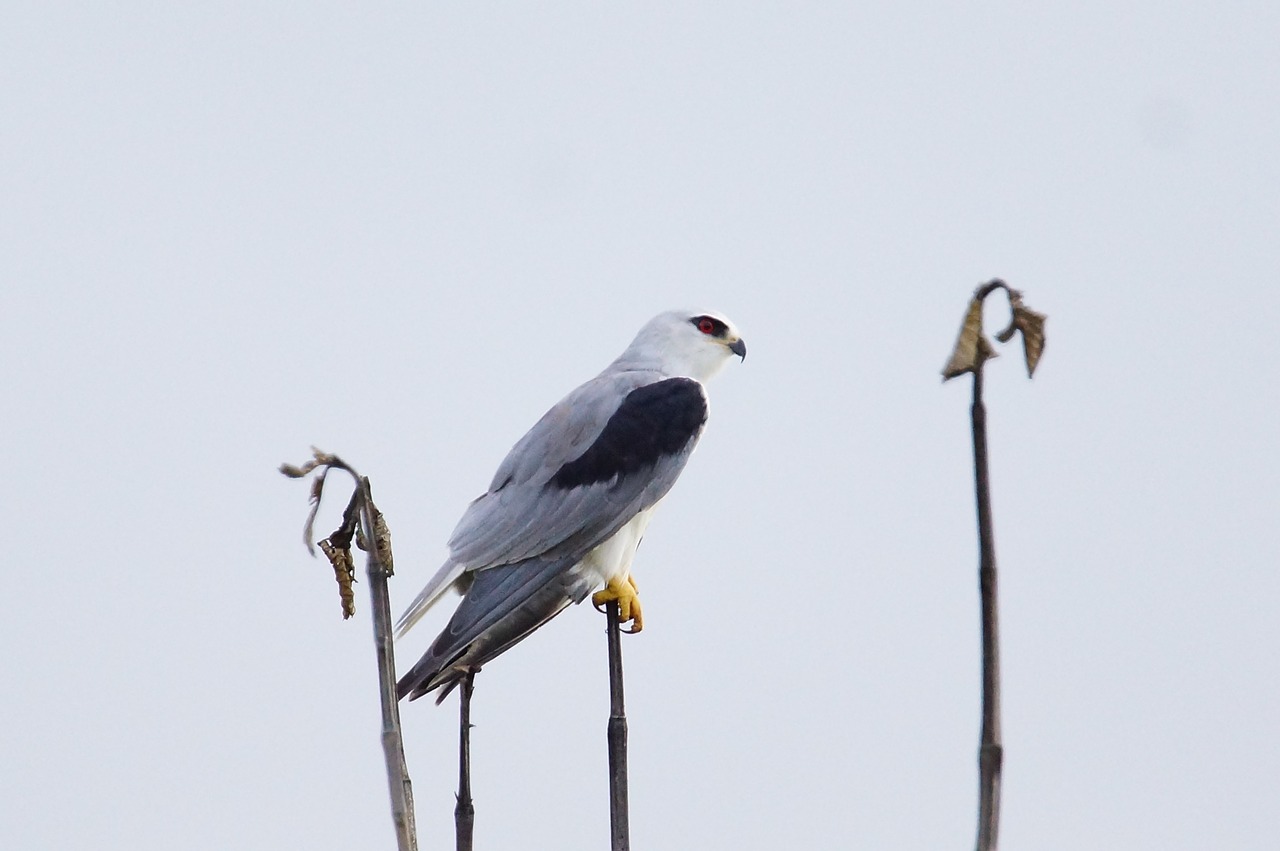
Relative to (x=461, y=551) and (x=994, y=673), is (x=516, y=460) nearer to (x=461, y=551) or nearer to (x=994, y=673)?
(x=461, y=551)

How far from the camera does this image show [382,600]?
7.12ft

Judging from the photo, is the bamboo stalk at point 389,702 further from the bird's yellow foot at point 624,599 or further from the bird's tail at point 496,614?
the bird's yellow foot at point 624,599

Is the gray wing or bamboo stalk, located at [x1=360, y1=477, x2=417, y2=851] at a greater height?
the gray wing

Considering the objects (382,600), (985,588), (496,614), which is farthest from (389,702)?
(496,614)

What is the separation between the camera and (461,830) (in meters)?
2.96

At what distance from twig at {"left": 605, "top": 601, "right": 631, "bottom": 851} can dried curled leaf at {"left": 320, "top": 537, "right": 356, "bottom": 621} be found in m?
0.66

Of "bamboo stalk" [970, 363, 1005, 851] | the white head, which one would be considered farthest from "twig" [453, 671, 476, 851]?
the white head

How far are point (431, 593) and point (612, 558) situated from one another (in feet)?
2.67

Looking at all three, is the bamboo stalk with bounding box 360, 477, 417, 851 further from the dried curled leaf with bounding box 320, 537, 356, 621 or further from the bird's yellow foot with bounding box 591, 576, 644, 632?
the bird's yellow foot with bounding box 591, 576, 644, 632

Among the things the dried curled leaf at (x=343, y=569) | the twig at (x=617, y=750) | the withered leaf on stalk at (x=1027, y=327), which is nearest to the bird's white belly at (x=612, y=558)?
the twig at (x=617, y=750)

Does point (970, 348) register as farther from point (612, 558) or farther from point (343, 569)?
point (612, 558)

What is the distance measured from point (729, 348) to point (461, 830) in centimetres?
460

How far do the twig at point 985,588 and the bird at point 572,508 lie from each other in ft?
13.6

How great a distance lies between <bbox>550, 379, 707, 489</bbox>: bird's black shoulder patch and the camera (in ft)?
20.4
